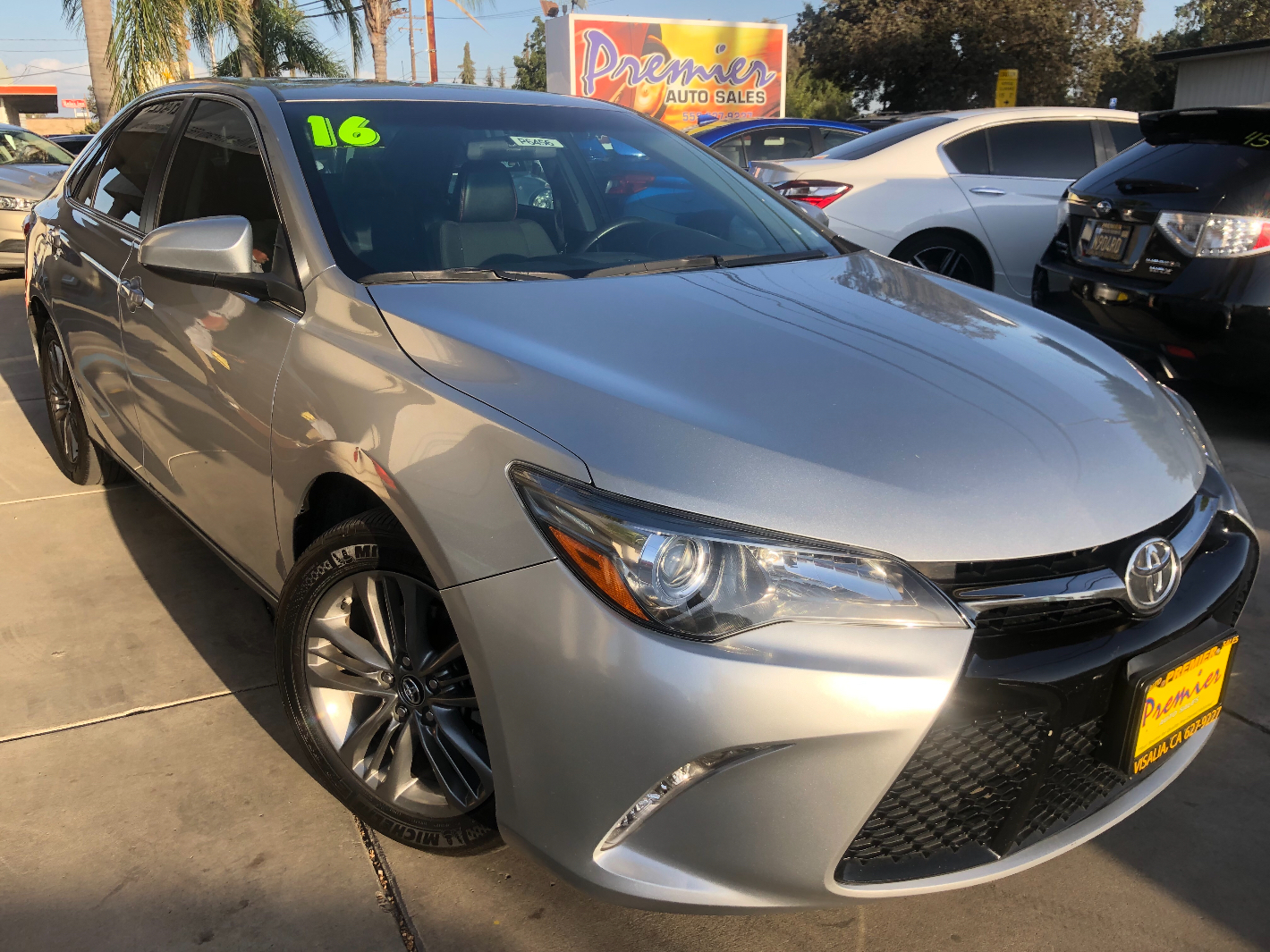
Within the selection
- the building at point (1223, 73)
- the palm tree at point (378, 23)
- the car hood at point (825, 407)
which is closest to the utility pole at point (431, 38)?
the palm tree at point (378, 23)

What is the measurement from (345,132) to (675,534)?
5.38 feet

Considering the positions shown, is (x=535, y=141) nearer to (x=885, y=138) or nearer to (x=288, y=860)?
(x=288, y=860)

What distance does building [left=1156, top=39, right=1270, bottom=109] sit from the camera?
81.1 feet

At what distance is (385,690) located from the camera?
2.11 metres

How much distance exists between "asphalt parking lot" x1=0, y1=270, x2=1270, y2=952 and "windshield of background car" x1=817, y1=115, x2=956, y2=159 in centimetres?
442

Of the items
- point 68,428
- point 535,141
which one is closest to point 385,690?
point 535,141

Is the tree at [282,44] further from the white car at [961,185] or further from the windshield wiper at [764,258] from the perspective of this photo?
the windshield wiper at [764,258]

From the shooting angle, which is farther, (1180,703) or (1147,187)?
(1147,187)

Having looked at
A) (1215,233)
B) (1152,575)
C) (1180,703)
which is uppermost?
(1215,233)

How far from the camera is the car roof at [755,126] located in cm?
929

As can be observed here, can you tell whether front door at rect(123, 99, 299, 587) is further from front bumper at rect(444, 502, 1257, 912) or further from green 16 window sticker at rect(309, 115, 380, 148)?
front bumper at rect(444, 502, 1257, 912)

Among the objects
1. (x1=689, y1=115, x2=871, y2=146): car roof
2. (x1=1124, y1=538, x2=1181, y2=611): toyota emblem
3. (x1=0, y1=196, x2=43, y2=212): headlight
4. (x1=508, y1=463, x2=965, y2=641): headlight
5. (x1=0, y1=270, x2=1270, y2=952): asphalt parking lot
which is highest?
(x1=689, y1=115, x2=871, y2=146): car roof

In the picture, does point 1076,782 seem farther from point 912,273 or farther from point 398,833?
point 912,273

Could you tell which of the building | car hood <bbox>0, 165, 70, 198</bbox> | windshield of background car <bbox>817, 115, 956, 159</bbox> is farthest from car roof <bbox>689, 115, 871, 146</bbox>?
the building
